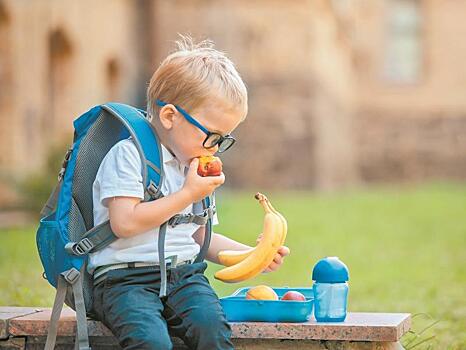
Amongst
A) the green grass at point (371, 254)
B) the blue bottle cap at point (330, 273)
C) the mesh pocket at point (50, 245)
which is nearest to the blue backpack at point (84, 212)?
the mesh pocket at point (50, 245)

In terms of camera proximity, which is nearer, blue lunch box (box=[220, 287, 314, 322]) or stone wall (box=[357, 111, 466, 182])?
blue lunch box (box=[220, 287, 314, 322])

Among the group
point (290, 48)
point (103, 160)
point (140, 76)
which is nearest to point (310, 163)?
point (290, 48)

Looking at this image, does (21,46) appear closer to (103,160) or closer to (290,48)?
(290,48)

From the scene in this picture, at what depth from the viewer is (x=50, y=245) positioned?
3387 millimetres

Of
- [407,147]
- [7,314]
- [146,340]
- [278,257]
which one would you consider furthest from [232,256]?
[407,147]

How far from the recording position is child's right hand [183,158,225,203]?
3256 millimetres

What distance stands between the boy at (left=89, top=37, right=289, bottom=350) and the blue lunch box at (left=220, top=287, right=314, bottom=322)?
4.6 inches

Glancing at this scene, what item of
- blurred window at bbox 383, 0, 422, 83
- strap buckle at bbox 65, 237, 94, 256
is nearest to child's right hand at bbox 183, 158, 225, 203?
strap buckle at bbox 65, 237, 94, 256

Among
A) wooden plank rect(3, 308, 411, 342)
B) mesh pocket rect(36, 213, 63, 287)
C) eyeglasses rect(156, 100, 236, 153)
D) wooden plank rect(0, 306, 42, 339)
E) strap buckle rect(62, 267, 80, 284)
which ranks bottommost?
wooden plank rect(0, 306, 42, 339)

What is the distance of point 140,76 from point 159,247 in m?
17.8

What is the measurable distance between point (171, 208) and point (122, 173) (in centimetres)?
18

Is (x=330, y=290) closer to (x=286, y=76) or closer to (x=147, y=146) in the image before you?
(x=147, y=146)

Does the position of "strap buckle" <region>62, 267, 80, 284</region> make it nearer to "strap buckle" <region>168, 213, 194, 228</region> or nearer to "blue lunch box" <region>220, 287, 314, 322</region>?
"strap buckle" <region>168, 213, 194, 228</region>

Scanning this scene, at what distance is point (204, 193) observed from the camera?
328 centimetres
